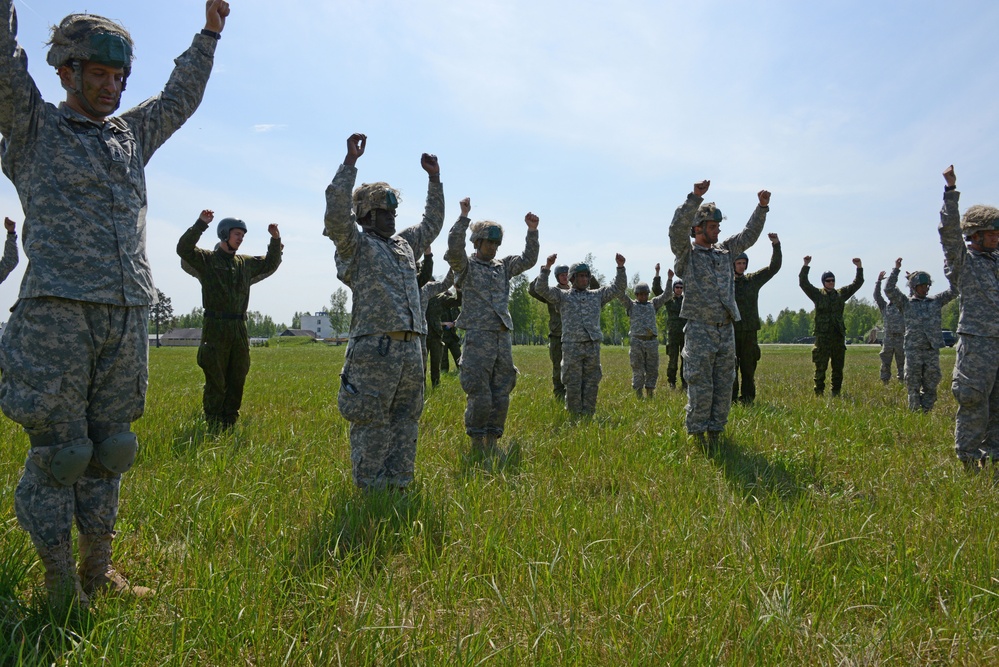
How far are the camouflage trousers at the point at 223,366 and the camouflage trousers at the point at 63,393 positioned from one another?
4.22 meters

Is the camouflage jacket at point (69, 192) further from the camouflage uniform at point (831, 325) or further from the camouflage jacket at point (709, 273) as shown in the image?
the camouflage uniform at point (831, 325)

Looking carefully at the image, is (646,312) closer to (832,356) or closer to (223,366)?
(832,356)

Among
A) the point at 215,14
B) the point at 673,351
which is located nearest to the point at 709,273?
the point at 215,14

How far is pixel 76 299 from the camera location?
2.58 metres

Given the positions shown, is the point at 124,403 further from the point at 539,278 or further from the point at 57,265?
the point at 539,278

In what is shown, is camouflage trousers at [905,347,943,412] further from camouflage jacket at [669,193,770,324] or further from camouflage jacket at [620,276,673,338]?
camouflage jacket at [669,193,770,324]

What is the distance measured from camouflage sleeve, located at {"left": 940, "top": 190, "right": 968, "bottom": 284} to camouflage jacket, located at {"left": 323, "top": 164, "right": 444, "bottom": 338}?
466 centimetres

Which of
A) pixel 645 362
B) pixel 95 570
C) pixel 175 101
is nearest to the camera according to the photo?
pixel 95 570

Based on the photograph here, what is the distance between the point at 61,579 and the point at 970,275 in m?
7.12

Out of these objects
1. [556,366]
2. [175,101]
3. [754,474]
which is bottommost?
[754,474]

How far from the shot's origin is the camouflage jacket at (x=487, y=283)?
21.3 feet

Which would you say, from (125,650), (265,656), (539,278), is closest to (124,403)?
(125,650)

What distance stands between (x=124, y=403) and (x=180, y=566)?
873mm

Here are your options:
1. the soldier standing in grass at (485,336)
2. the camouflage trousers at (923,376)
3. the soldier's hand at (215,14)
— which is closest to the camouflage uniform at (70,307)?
the soldier's hand at (215,14)
